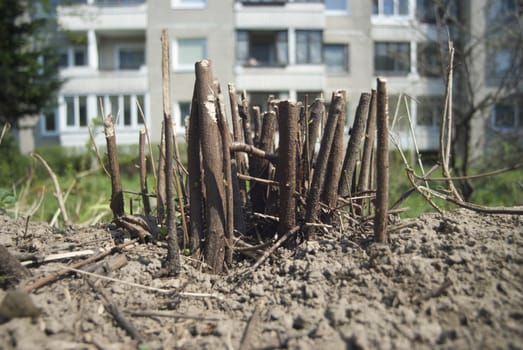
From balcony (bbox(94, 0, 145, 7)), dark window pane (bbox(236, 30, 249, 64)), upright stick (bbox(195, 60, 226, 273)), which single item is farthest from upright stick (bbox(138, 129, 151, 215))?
balcony (bbox(94, 0, 145, 7))

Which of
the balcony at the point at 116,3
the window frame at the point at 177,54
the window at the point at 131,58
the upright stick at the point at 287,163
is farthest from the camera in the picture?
the window at the point at 131,58

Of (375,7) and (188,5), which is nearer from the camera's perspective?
(188,5)

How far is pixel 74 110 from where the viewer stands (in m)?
25.3

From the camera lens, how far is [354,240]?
2107 millimetres

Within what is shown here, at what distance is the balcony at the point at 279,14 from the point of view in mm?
24688

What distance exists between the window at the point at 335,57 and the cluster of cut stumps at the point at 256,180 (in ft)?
82.4

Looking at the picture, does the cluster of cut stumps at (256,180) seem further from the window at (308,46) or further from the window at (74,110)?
the window at (74,110)

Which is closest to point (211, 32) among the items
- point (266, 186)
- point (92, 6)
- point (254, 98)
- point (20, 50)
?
point (254, 98)

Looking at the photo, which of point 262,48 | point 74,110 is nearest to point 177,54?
point 262,48

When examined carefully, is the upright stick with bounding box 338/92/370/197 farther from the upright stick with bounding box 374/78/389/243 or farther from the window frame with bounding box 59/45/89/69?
the window frame with bounding box 59/45/89/69

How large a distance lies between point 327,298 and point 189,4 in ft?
84.9

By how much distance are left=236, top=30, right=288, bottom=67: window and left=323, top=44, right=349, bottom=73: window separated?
2993 mm

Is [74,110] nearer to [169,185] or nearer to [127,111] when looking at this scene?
[127,111]

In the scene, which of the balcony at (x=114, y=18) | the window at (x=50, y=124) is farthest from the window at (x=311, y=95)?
the window at (x=50, y=124)
